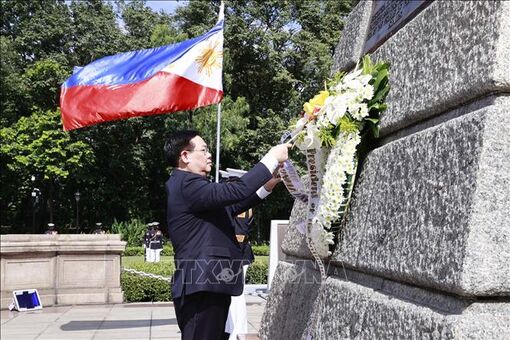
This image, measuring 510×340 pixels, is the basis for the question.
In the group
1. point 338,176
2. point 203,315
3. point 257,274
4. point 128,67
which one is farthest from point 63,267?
point 338,176

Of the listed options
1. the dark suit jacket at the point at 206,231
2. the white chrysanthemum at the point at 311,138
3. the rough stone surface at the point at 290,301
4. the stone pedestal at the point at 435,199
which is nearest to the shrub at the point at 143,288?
the rough stone surface at the point at 290,301

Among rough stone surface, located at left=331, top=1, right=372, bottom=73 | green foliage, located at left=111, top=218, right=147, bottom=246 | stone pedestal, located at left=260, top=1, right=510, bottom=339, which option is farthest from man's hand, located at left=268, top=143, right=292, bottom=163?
green foliage, located at left=111, top=218, right=147, bottom=246

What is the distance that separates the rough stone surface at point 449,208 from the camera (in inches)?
68.7

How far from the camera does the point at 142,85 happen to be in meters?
8.11

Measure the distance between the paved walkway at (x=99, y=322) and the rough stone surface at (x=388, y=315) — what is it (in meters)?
4.39

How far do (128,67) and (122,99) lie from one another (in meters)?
0.56

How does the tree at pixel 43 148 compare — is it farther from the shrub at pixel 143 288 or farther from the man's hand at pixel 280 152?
the man's hand at pixel 280 152

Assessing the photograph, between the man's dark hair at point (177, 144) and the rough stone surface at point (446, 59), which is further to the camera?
the man's dark hair at point (177, 144)

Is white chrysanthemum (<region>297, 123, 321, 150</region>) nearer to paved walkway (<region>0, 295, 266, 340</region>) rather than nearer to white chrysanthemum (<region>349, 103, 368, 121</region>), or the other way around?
white chrysanthemum (<region>349, 103, 368, 121</region>)

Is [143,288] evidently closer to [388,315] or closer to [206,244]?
[206,244]

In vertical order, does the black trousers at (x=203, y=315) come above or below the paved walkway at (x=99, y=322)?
above

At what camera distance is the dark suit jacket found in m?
2.97

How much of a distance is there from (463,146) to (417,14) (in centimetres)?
89

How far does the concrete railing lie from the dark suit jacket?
869 cm
